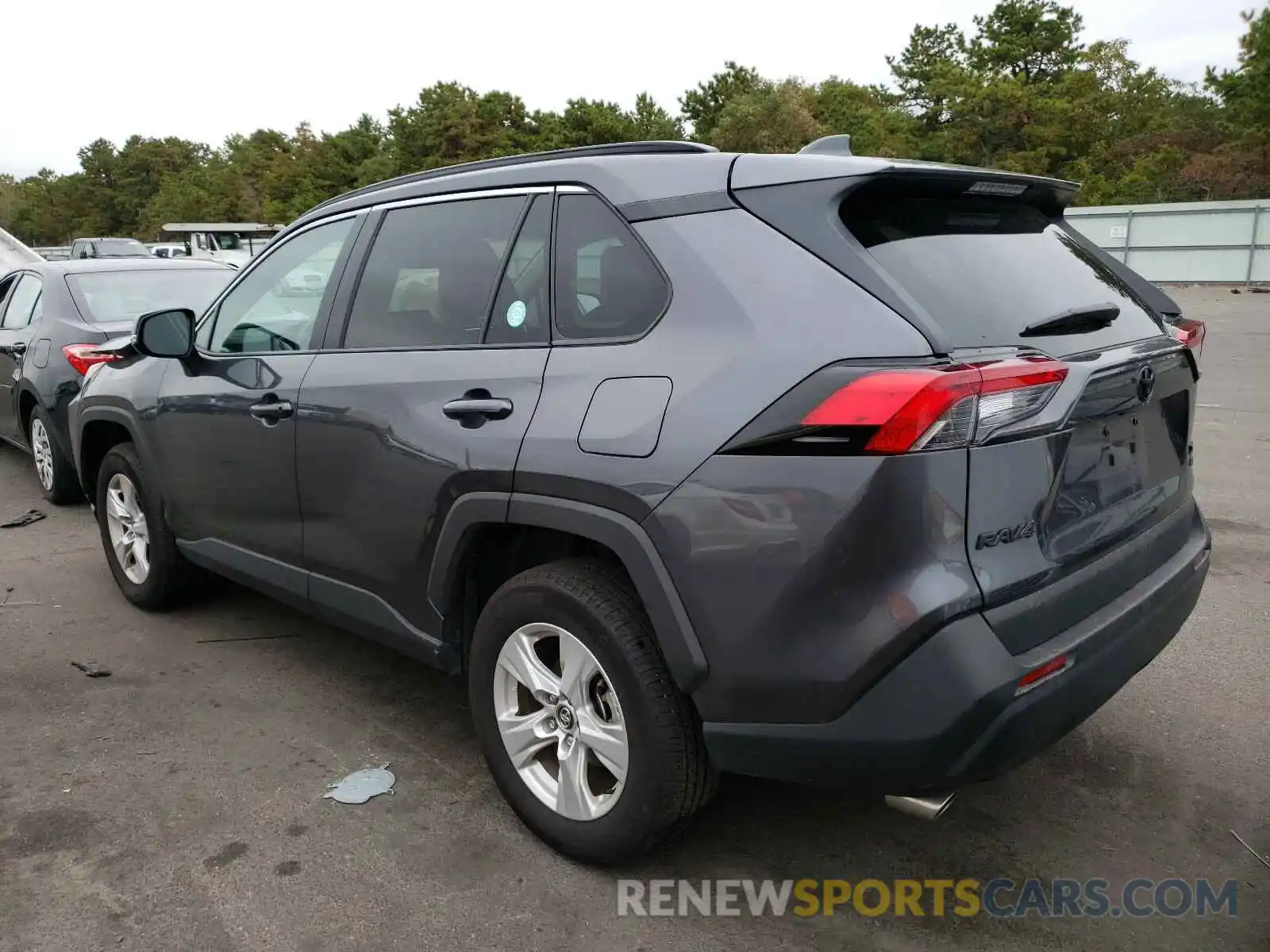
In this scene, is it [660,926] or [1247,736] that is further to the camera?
[1247,736]

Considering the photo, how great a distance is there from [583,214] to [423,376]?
662 mm

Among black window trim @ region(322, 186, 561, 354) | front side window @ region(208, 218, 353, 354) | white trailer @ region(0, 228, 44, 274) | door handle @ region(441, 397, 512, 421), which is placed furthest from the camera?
white trailer @ region(0, 228, 44, 274)

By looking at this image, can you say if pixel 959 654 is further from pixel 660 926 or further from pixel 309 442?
pixel 309 442

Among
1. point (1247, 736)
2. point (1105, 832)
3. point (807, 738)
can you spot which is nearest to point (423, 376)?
point (807, 738)

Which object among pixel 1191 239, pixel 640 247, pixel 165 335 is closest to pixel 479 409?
pixel 640 247

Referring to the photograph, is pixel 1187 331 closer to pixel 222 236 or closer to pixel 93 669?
pixel 93 669

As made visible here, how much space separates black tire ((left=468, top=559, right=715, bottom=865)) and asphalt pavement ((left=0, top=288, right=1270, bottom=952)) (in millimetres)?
146

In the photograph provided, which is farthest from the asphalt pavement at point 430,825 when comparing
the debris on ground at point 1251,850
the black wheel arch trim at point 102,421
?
the black wheel arch trim at point 102,421

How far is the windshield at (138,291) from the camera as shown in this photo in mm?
6500

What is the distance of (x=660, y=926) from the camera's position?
242cm

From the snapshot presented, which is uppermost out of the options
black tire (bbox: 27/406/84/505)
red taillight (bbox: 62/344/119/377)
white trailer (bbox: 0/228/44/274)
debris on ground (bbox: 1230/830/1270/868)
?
white trailer (bbox: 0/228/44/274)

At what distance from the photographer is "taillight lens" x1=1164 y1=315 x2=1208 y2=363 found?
284 cm

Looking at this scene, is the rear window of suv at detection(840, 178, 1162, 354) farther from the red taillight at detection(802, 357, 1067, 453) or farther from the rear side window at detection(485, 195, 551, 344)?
the rear side window at detection(485, 195, 551, 344)

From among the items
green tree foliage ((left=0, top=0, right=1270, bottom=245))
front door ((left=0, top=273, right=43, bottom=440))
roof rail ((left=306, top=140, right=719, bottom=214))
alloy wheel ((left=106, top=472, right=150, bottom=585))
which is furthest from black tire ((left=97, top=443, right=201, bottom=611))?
green tree foliage ((left=0, top=0, right=1270, bottom=245))
